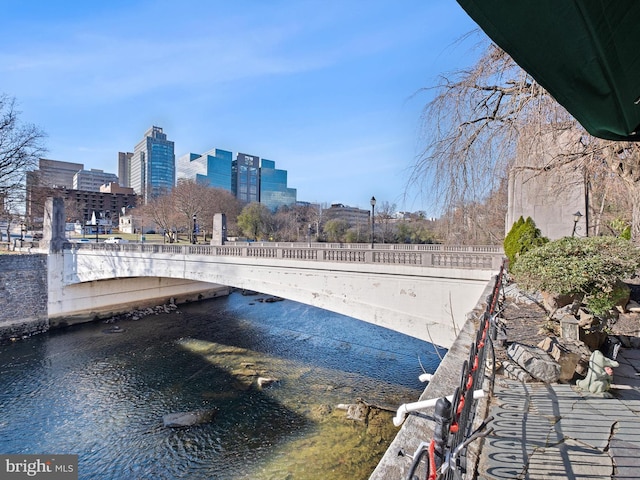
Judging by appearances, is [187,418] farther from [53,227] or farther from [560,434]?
[53,227]

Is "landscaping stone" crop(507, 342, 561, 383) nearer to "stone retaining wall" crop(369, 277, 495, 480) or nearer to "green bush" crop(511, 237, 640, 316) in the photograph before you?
"stone retaining wall" crop(369, 277, 495, 480)

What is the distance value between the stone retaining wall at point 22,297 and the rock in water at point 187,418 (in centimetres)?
1475

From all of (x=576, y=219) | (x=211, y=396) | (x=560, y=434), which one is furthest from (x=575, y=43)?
(x=576, y=219)

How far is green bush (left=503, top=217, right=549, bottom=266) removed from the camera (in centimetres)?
A: 1108

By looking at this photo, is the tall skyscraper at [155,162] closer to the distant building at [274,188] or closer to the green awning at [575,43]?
the distant building at [274,188]

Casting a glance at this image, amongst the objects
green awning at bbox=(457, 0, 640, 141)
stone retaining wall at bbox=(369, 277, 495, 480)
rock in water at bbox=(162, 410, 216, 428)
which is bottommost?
rock in water at bbox=(162, 410, 216, 428)

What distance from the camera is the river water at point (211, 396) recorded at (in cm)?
921

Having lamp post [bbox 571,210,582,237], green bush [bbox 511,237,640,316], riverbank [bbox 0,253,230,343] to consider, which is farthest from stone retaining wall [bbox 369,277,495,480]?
riverbank [bbox 0,253,230,343]

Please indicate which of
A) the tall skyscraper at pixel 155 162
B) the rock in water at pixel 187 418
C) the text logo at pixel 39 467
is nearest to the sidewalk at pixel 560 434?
the text logo at pixel 39 467

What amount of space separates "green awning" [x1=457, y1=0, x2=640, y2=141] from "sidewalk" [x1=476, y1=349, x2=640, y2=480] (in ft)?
8.23

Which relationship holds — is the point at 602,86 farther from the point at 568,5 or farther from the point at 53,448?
the point at 53,448

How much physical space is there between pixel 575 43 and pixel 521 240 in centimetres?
1155

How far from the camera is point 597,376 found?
384 cm

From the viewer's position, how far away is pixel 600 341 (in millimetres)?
5328
